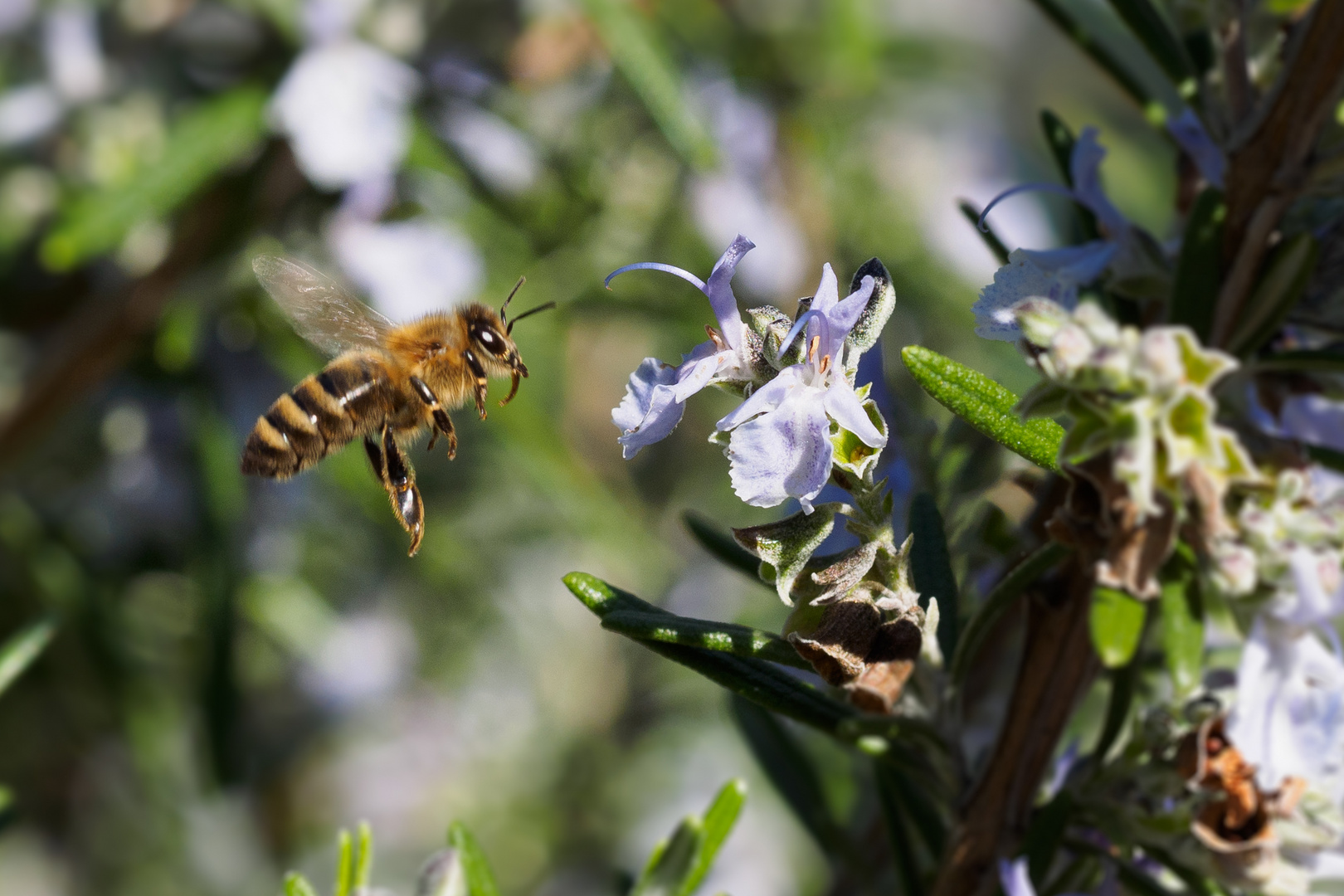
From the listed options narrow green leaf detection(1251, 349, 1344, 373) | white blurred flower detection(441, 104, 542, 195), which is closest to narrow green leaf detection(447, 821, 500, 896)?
narrow green leaf detection(1251, 349, 1344, 373)

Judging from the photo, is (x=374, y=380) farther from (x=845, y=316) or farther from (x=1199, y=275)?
(x=1199, y=275)

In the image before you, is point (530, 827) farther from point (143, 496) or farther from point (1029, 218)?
point (1029, 218)

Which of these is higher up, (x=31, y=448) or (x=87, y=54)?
(x=87, y=54)

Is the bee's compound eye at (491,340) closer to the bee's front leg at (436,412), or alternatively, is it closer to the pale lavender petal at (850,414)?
the bee's front leg at (436,412)

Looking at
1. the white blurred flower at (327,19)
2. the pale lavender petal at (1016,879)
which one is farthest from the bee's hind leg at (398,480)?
the white blurred flower at (327,19)

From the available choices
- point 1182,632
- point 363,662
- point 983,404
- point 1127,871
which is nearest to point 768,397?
point 983,404

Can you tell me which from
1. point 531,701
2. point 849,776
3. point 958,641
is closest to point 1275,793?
point 958,641

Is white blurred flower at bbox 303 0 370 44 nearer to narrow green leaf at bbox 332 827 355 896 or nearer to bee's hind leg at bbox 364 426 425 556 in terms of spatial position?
bee's hind leg at bbox 364 426 425 556
